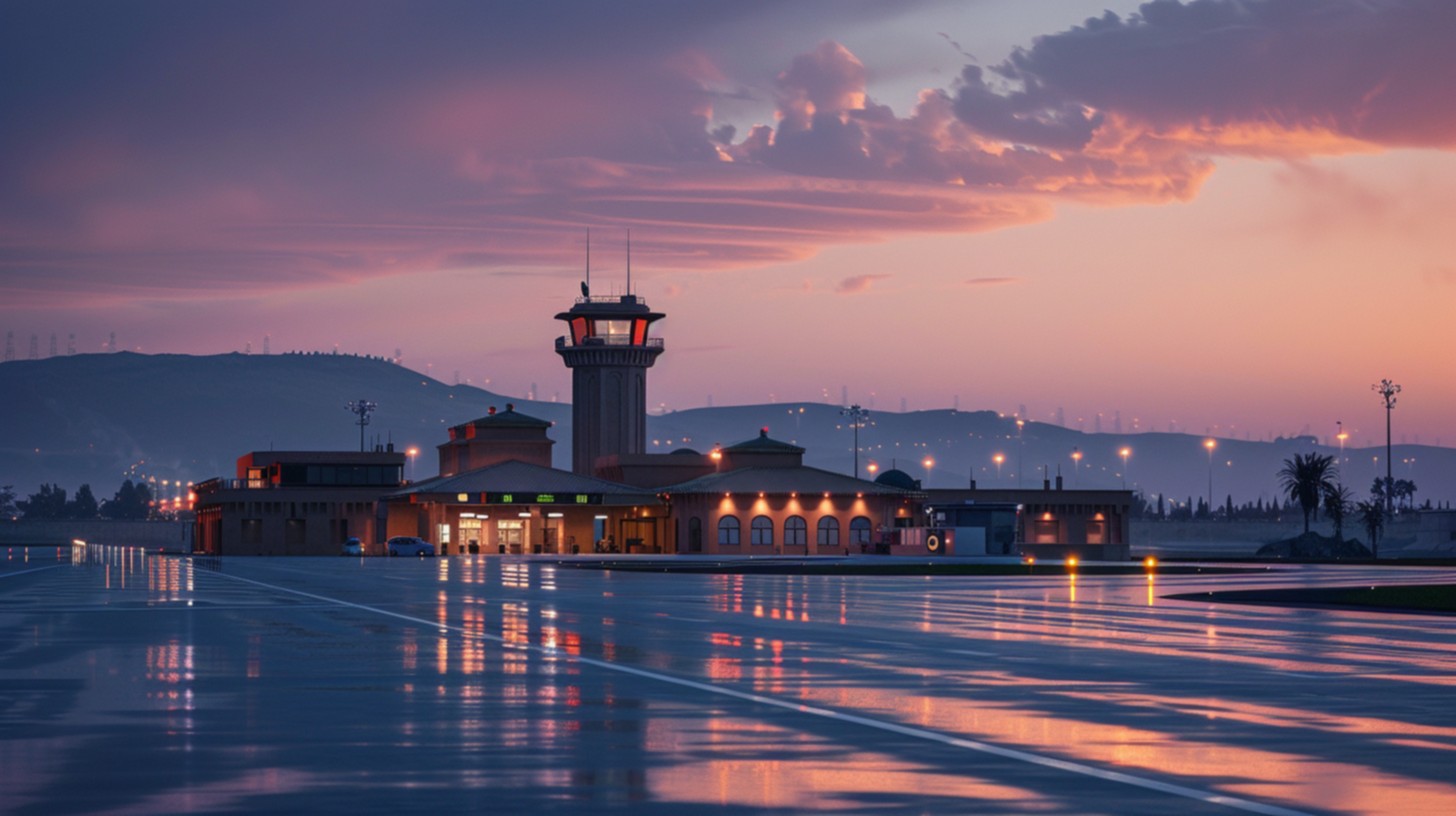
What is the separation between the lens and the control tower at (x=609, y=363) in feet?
511

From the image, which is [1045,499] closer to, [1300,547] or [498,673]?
[1300,547]

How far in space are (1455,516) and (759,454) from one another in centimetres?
5288

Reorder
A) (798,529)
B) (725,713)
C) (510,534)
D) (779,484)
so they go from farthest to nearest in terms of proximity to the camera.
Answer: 1. (510,534)
2. (798,529)
3. (779,484)
4. (725,713)

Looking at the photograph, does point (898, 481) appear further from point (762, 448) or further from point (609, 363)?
point (609, 363)

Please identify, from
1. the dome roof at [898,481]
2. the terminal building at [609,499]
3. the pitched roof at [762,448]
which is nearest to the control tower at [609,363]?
the terminal building at [609,499]

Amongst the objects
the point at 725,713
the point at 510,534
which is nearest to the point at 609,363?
the point at 510,534

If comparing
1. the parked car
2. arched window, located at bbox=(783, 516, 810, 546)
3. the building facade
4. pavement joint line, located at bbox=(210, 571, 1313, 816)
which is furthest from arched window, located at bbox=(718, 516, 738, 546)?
pavement joint line, located at bbox=(210, 571, 1313, 816)

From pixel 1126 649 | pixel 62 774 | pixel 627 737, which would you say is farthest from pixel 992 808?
pixel 1126 649

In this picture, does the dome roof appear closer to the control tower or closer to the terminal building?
the terminal building

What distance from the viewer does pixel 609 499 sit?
141625mm

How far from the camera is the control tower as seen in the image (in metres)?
156

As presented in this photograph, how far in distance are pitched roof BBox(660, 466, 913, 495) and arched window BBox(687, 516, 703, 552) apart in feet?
8.28

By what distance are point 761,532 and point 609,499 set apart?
13.0 meters

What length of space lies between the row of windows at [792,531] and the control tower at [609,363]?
75.3 ft
